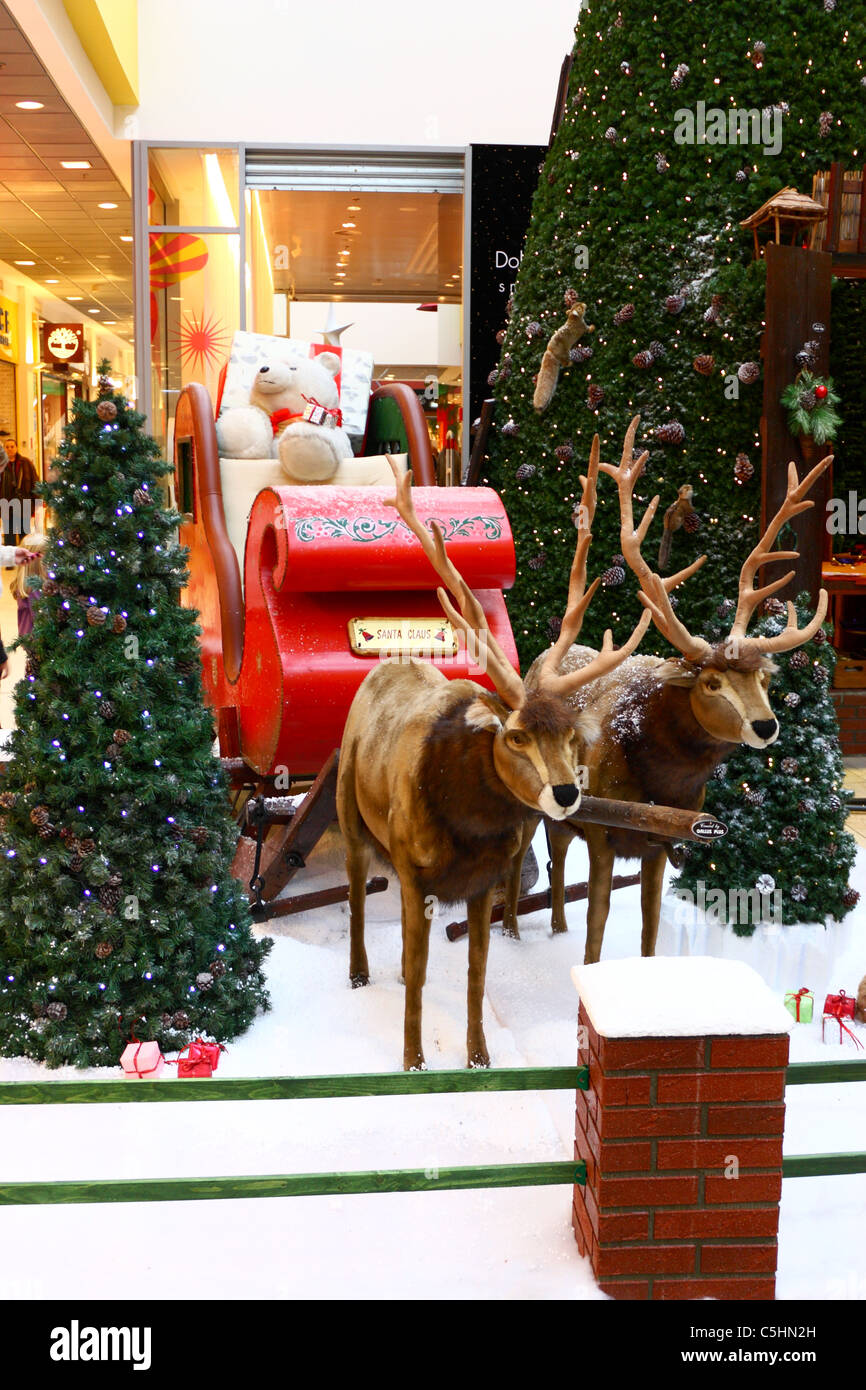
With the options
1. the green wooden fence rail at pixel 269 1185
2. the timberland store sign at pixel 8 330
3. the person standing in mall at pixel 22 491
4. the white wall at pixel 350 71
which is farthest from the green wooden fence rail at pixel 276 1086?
the timberland store sign at pixel 8 330

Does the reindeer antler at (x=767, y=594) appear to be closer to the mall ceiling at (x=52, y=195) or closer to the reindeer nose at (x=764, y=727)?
the reindeer nose at (x=764, y=727)

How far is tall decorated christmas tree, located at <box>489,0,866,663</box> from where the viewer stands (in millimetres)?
6402

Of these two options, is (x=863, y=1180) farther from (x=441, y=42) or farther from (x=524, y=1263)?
(x=441, y=42)

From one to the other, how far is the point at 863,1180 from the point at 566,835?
68.4 inches

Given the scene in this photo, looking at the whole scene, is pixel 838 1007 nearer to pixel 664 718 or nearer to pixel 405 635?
pixel 664 718

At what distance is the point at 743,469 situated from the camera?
246 inches

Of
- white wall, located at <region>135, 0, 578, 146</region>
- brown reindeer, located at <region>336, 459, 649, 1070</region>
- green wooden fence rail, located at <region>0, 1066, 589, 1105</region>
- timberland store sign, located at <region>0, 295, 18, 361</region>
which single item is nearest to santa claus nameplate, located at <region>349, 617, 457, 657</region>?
brown reindeer, located at <region>336, 459, 649, 1070</region>

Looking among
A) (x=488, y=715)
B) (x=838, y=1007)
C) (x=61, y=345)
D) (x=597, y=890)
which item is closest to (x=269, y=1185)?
(x=488, y=715)

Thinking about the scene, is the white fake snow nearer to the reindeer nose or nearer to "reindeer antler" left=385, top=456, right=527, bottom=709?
"reindeer antler" left=385, top=456, right=527, bottom=709

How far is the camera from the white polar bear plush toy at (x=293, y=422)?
21.8 ft

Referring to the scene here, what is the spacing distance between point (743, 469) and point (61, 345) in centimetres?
1928

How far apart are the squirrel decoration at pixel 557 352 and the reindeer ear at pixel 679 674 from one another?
3.64 meters
